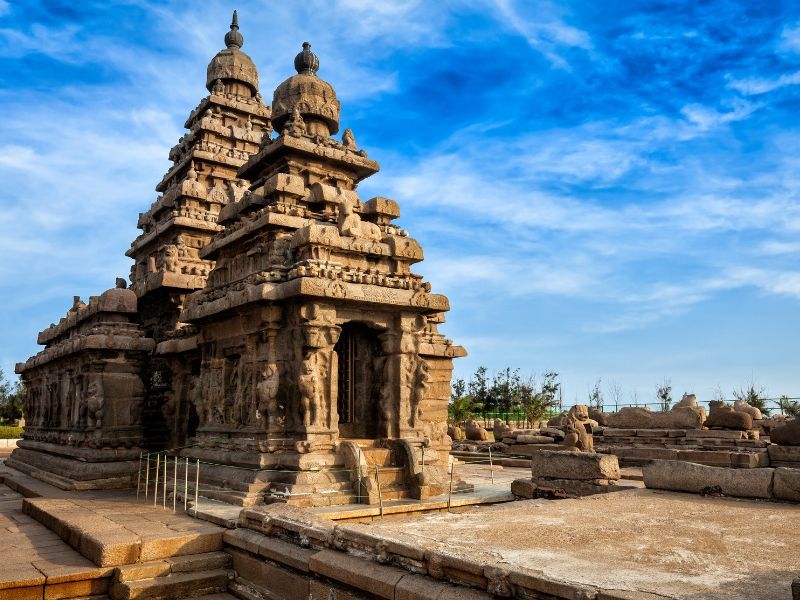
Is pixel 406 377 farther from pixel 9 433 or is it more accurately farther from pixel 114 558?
pixel 9 433

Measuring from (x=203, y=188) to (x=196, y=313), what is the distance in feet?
27.7

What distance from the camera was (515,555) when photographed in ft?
18.9

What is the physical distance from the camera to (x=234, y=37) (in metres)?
25.0

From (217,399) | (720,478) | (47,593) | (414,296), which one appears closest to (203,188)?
(217,399)

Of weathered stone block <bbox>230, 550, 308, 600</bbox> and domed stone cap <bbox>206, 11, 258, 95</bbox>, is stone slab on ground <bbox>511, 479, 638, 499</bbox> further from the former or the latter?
domed stone cap <bbox>206, 11, 258, 95</bbox>

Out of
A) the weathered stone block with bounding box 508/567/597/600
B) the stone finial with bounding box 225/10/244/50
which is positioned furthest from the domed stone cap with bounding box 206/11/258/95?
the weathered stone block with bounding box 508/567/597/600

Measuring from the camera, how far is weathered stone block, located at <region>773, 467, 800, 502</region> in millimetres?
9039

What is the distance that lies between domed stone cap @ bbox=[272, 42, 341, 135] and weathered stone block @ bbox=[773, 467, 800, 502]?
11956 millimetres

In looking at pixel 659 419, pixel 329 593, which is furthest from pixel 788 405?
pixel 329 593

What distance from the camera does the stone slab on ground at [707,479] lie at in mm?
9461

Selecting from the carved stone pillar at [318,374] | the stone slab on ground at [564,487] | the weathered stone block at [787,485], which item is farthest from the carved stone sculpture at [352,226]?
the weathered stone block at [787,485]

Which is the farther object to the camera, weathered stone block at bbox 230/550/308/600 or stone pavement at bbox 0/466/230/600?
stone pavement at bbox 0/466/230/600

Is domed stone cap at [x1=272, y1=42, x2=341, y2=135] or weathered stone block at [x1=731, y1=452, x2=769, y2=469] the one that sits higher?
domed stone cap at [x1=272, y1=42, x2=341, y2=135]

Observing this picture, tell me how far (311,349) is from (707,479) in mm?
6519
